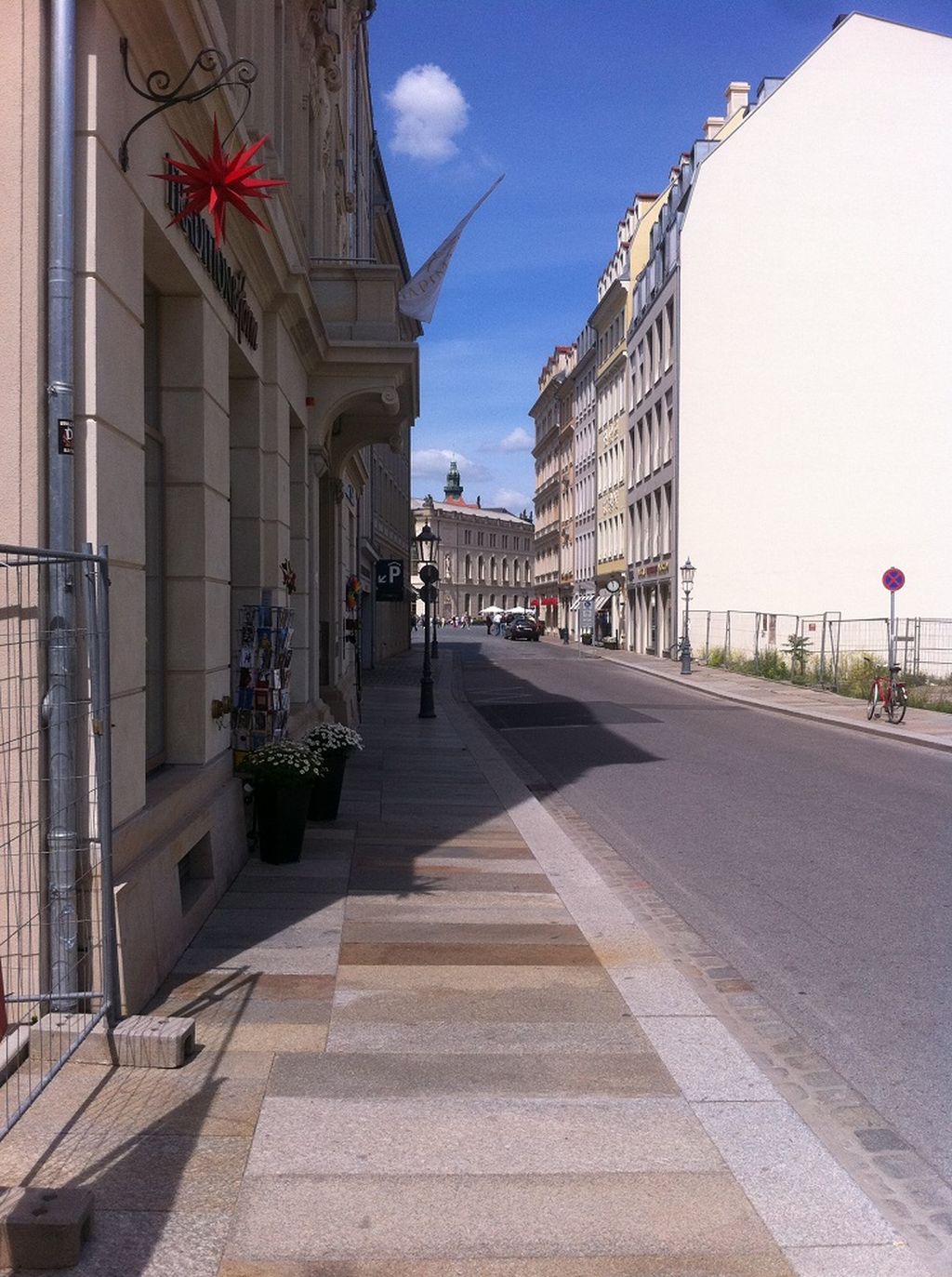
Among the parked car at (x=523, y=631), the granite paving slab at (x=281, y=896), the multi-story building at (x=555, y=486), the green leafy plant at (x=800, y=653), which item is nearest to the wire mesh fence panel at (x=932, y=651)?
the green leafy plant at (x=800, y=653)

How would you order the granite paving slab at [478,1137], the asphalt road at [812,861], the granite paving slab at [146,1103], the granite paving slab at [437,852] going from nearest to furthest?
the granite paving slab at [478,1137] < the granite paving slab at [146,1103] < the asphalt road at [812,861] < the granite paving slab at [437,852]

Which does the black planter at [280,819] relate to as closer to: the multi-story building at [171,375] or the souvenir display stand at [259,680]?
the multi-story building at [171,375]

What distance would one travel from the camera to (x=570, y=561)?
84438 mm

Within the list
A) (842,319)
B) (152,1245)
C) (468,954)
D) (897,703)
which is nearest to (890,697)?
(897,703)

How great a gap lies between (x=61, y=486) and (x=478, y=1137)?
2960 millimetres

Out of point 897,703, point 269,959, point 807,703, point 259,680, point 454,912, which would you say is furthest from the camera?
point 807,703

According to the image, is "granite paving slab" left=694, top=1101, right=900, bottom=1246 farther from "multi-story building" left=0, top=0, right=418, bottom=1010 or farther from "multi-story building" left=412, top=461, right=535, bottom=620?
"multi-story building" left=412, top=461, right=535, bottom=620

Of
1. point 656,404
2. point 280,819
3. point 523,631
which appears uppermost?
point 656,404

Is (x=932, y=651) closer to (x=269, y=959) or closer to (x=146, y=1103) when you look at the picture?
(x=269, y=959)

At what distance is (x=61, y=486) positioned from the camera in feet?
16.5

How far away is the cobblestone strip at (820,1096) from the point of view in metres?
3.76

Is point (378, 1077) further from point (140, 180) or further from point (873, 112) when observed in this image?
point (873, 112)

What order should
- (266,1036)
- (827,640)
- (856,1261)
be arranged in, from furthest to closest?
(827,640) < (266,1036) < (856,1261)

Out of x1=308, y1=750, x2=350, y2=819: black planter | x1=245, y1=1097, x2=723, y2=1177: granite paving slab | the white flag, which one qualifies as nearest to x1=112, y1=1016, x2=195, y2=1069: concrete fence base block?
x1=245, y1=1097, x2=723, y2=1177: granite paving slab
